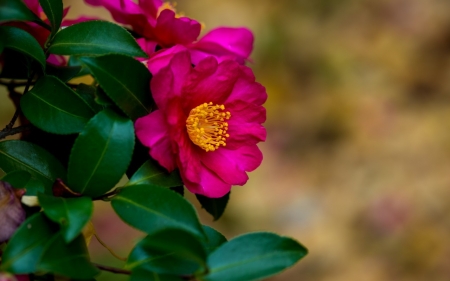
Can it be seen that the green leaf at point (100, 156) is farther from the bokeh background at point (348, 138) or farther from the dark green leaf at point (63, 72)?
the bokeh background at point (348, 138)

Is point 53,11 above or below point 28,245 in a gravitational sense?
above

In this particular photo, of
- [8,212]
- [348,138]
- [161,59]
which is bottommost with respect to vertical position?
[8,212]

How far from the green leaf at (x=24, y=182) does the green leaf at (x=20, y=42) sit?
12 centimetres

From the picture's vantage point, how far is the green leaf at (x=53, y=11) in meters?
0.59

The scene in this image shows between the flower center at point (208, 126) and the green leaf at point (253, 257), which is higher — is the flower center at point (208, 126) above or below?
above

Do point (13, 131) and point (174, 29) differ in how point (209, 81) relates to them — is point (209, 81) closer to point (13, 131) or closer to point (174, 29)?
point (174, 29)

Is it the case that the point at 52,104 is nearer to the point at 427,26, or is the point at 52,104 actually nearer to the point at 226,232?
the point at 226,232

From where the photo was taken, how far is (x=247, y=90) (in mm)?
637

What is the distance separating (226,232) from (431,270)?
2.65 ft

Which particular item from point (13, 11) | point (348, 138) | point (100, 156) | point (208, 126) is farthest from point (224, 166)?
point (348, 138)

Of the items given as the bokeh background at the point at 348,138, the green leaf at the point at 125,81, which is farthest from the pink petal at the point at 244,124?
the bokeh background at the point at 348,138

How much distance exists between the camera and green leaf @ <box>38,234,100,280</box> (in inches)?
17.3

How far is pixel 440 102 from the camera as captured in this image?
2.51m

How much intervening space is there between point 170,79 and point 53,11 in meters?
0.15
